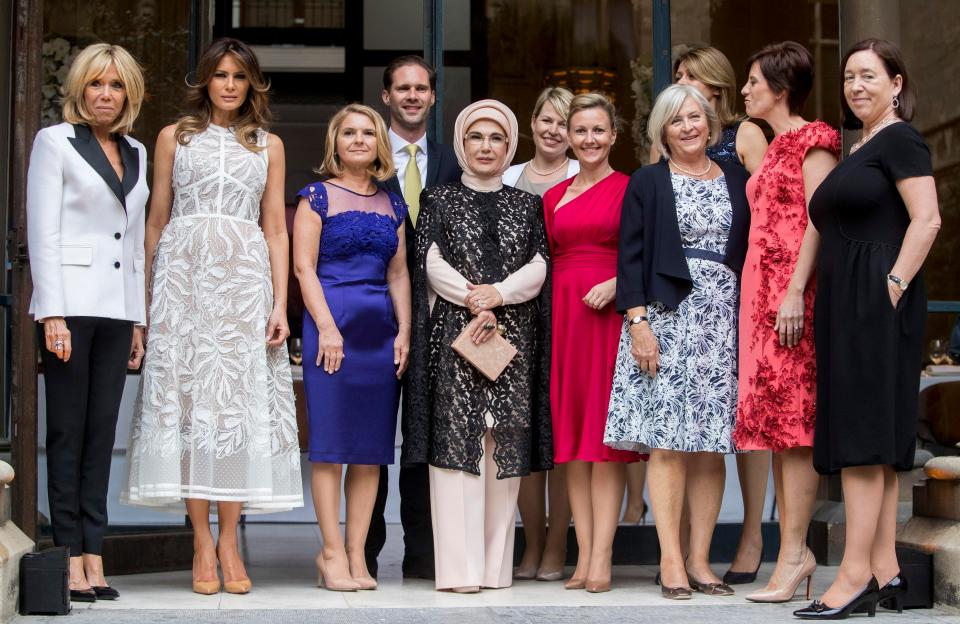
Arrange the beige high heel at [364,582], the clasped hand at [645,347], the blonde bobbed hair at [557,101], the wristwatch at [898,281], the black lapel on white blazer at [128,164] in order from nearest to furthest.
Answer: the wristwatch at [898,281] → the black lapel on white blazer at [128,164] → the clasped hand at [645,347] → the beige high heel at [364,582] → the blonde bobbed hair at [557,101]

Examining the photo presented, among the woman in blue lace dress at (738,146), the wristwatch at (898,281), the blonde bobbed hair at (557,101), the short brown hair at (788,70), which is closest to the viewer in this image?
the wristwatch at (898,281)

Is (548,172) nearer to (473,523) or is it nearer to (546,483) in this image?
(546,483)

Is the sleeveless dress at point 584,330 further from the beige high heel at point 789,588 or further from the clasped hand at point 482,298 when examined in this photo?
the beige high heel at point 789,588

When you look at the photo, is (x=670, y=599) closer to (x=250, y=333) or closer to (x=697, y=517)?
(x=697, y=517)

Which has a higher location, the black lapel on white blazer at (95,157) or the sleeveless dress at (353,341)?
the black lapel on white blazer at (95,157)

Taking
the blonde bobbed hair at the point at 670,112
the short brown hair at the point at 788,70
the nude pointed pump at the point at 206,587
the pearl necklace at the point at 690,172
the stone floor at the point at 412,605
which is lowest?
the stone floor at the point at 412,605

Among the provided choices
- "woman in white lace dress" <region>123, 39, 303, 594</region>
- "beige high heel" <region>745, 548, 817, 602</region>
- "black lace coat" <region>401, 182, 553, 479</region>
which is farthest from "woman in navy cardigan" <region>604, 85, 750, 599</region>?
"woman in white lace dress" <region>123, 39, 303, 594</region>

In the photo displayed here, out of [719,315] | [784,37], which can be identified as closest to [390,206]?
[719,315]

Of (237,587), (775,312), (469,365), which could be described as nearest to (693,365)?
(775,312)

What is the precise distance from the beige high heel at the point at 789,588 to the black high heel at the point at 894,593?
29 cm

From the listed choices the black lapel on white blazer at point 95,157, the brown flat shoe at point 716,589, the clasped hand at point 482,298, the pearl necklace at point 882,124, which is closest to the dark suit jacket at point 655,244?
the clasped hand at point 482,298

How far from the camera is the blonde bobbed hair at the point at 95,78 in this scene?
5160mm

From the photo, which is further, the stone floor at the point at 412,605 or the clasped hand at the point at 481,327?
the clasped hand at the point at 481,327

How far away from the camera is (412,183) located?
239 inches
